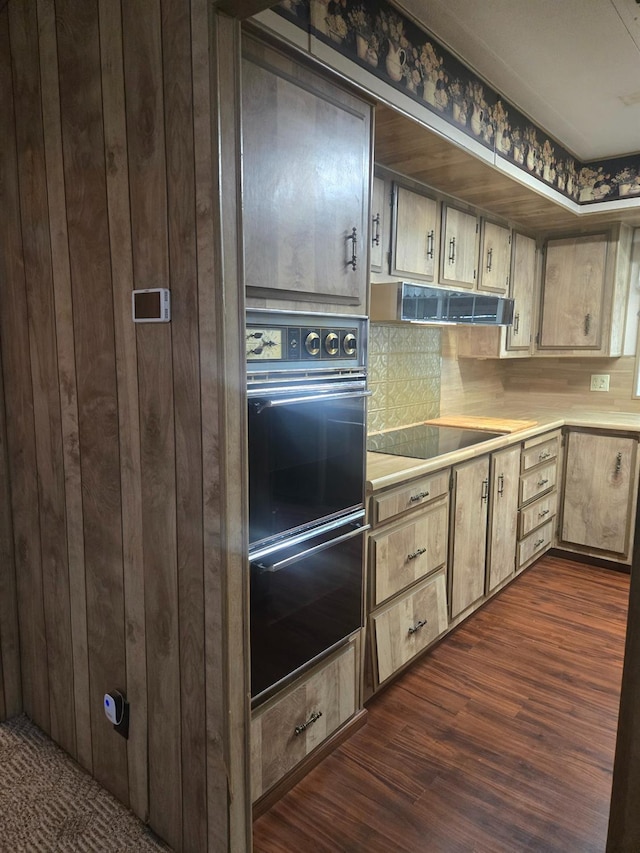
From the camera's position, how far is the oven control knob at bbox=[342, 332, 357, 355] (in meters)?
1.82

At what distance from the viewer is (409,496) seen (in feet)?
7.32

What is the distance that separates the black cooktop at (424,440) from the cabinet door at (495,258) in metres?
0.82

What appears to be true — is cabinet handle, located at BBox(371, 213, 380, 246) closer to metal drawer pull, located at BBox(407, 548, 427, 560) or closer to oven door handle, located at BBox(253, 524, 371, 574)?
oven door handle, located at BBox(253, 524, 371, 574)

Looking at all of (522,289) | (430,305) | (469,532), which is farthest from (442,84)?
(469,532)

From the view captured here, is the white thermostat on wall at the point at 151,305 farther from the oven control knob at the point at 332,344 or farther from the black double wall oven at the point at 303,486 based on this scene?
A: the oven control knob at the point at 332,344

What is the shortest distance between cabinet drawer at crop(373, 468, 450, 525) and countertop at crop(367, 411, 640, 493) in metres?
0.04

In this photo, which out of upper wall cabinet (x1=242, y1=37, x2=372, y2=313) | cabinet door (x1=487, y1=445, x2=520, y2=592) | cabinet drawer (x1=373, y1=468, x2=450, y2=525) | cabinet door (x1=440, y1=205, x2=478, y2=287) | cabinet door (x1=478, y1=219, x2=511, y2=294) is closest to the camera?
upper wall cabinet (x1=242, y1=37, x2=372, y2=313)

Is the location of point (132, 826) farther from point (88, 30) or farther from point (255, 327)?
point (88, 30)

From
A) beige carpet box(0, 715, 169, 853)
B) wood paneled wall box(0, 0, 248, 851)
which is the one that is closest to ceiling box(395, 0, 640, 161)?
wood paneled wall box(0, 0, 248, 851)

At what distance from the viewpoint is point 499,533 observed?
3021mm

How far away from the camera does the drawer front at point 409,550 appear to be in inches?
83.0

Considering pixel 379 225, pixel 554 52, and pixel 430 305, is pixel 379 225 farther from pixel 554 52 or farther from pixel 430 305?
pixel 554 52

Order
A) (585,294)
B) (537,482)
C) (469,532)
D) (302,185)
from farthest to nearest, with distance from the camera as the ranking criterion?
(585,294), (537,482), (469,532), (302,185)

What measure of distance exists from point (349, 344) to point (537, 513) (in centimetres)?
220
